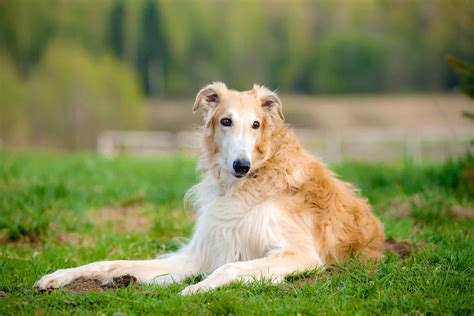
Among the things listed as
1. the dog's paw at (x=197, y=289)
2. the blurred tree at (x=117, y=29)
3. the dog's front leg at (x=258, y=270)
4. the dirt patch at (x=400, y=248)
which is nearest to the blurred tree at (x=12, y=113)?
the blurred tree at (x=117, y=29)

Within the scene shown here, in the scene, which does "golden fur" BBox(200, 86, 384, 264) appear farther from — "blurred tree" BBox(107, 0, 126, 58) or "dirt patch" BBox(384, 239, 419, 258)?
"blurred tree" BBox(107, 0, 126, 58)

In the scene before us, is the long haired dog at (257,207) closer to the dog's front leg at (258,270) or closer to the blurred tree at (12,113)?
the dog's front leg at (258,270)

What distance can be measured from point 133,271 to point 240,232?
979 millimetres

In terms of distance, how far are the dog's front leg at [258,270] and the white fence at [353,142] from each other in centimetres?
1359

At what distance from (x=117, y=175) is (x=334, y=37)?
15.5 m

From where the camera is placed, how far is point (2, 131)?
21578 mm

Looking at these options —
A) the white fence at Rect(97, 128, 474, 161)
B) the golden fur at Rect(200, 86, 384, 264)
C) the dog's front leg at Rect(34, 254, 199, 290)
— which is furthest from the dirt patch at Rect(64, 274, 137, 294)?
the white fence at Rect(97, 128, 474, 161)

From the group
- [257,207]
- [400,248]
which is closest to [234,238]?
[257,207]

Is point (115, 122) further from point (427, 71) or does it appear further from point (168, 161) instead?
point (427, 71)

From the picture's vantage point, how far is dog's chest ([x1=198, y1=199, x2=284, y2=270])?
5090 mm

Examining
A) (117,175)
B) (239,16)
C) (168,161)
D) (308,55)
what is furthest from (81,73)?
(117,175)

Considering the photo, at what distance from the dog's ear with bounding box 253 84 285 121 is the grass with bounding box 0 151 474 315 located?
1.55m

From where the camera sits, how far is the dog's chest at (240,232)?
509cm

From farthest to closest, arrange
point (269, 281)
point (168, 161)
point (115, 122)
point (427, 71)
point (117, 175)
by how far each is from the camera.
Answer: point (115, 122), point (427, 71), point (168, 161), point (117, 175), point (269, 281)
